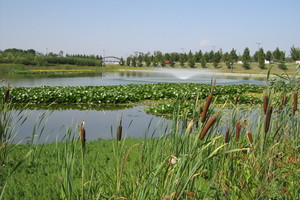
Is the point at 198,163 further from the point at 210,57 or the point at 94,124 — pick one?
the point at 210,57

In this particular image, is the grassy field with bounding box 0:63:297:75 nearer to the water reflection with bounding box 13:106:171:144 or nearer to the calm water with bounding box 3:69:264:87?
the calm water with bounding box 3:69:264:87

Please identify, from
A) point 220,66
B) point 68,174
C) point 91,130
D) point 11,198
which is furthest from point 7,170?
point 220,66

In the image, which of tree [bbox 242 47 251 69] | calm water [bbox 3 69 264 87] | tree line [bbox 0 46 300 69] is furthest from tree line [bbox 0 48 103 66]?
tree [bbox 242 47 251 69]

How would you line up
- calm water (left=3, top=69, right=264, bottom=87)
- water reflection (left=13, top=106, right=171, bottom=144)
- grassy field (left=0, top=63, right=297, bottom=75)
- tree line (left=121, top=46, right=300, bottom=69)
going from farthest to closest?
tree line (left=121, top=46, right=300, bottom=69) → grassy field (left=0, top=63, right=297, bottom=75) → calm water (left=3, top=69, right=264, bottom=87) → water reflection (left=13, top=106, right=171, bottom=144)

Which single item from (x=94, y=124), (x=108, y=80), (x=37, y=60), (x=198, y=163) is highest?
(x=37, y=60)

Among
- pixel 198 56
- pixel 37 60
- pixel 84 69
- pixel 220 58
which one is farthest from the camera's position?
pixel 198 56

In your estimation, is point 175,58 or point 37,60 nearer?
point 37,60

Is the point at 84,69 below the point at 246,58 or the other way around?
below

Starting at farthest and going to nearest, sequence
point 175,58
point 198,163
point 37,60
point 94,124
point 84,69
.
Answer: point 175,58 → point 84,69 → point 37,60 → point 94,124 → point 198,163

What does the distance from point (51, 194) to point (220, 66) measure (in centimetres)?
6666

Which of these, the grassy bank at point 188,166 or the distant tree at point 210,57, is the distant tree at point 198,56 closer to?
the distant tree at point 210,57

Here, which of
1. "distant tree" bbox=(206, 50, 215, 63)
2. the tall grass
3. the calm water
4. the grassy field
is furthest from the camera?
"distant tree" bbox=(206, 50, 215, 63)

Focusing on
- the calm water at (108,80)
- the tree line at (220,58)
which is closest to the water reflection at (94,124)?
the calm water at (108,80)

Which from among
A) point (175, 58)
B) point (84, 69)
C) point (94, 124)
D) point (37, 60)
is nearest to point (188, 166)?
point (94, 124)
